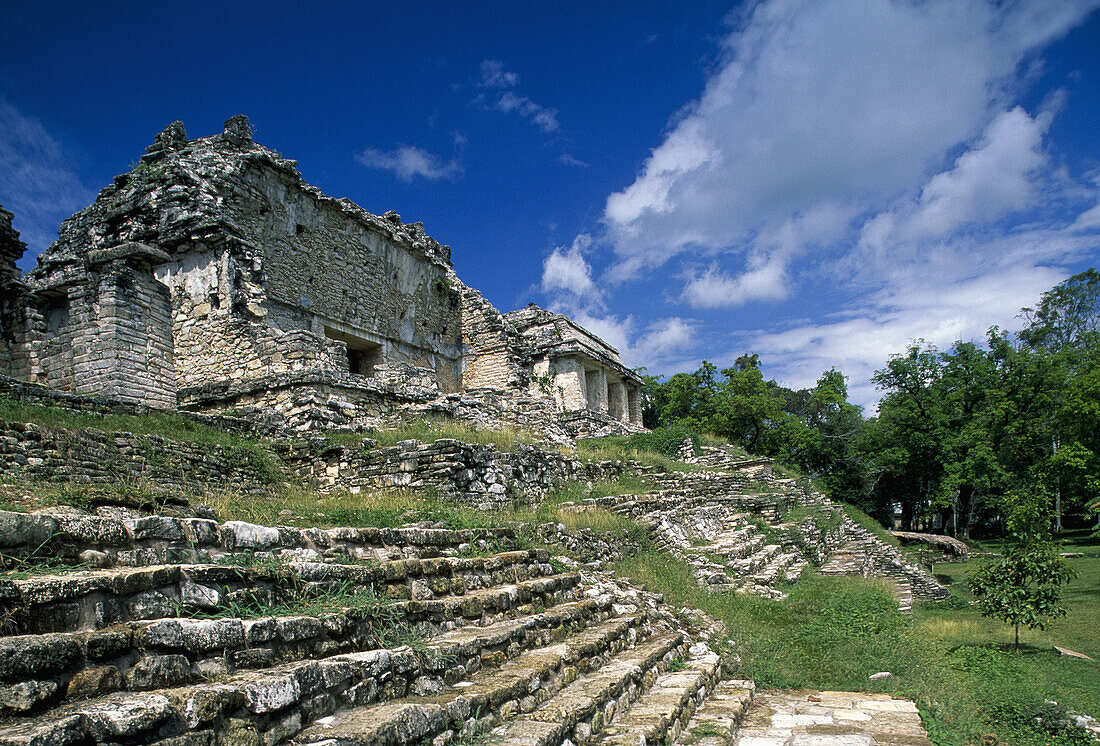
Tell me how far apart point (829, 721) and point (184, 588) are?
5.14 metres

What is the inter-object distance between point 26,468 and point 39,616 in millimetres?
4337

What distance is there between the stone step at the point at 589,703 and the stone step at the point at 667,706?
0.09m

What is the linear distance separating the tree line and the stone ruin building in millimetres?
17190

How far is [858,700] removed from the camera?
5.95 metres

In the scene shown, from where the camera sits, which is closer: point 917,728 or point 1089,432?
point 917,728

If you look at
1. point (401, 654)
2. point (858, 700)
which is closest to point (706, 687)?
point (858, 700)

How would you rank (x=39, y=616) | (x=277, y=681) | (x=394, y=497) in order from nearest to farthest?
1. (x=39, y=616)
2. (x=277, y=681)
3. (x=394, y=497)

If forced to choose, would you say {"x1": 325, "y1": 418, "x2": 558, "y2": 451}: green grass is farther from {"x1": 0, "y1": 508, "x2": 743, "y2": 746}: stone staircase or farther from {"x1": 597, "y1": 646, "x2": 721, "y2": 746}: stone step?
{"x1": 597, "y1": 646, "x2": 721, "y2": 746}: stone step

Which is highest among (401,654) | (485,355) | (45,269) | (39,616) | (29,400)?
(45,269)

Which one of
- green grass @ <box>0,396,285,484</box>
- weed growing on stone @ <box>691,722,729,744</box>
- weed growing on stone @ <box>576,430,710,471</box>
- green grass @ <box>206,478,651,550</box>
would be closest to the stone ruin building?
green grass @ <box>0,396,285,484</box>

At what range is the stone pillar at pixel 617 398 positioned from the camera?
2564 cm

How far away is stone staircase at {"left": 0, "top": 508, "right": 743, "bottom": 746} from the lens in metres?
2.25

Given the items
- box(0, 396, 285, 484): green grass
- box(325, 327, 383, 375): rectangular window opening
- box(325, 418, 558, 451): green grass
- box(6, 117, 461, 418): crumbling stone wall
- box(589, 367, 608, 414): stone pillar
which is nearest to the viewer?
box(0, 396, 285, 484): green grass

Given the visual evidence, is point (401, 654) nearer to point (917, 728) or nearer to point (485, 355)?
point (917, 728)
